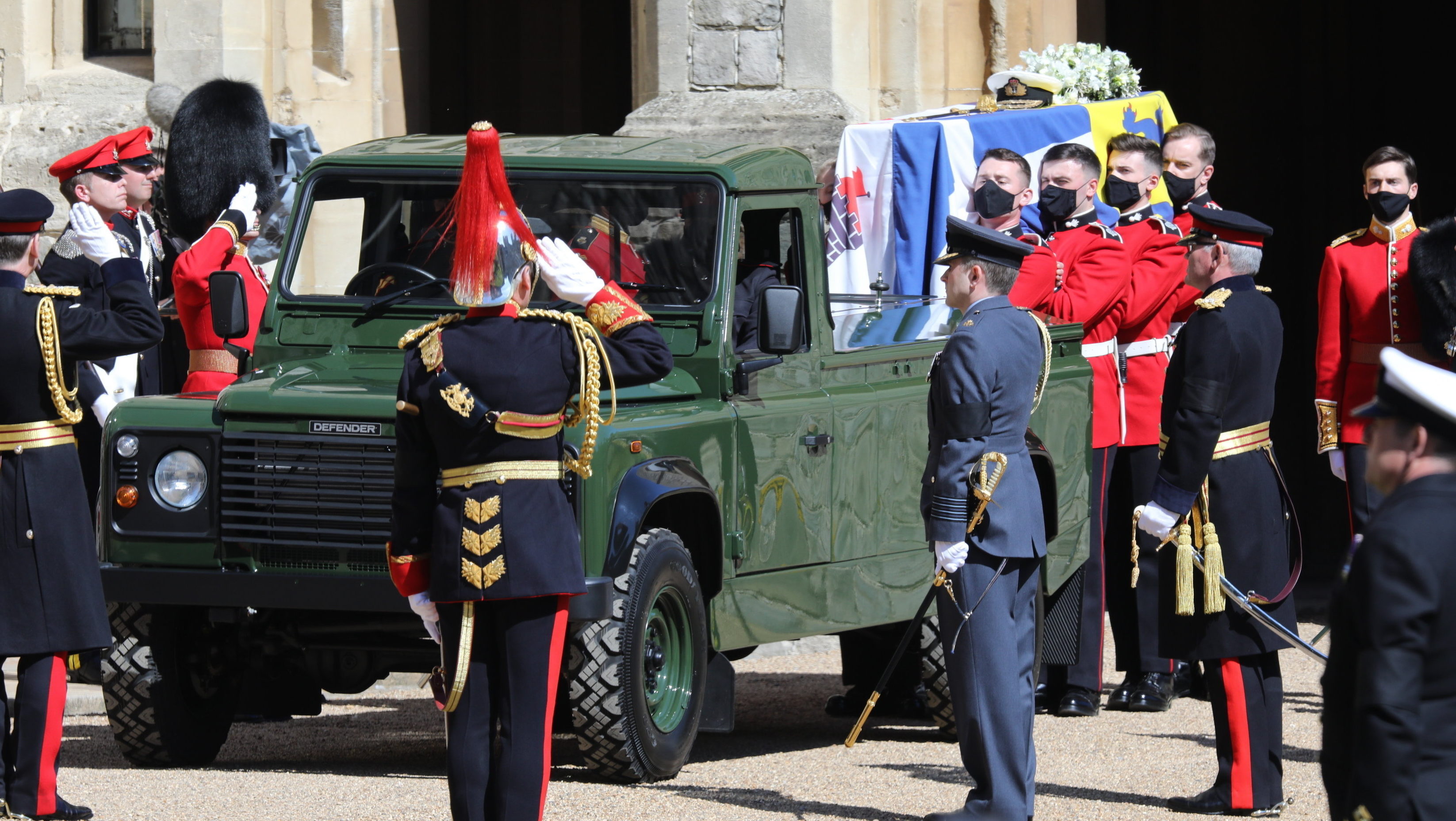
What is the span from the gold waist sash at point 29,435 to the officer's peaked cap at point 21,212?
55cm

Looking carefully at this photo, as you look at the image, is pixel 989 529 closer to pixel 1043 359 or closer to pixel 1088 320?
pixel 1043 359

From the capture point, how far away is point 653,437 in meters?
6.97

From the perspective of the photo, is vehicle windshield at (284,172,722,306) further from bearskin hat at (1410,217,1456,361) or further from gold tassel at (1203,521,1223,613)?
bearskin hat at (1410,217,1456,361)

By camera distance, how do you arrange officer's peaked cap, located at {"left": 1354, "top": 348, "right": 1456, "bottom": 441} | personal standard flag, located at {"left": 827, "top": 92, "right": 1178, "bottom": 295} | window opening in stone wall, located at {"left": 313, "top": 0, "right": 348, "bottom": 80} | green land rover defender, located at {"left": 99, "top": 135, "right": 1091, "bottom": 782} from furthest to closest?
window opening in stone wall, located at {"left": 313, "top": 0, "right": 348, "bottom": 80} → personal standard flag, located at {"left": 827, "top": 92, "right": 1178, "bottom": 295} → green land rover defender, located at {"left": 99, "top": 135, "right": 1091, "bottom": 782} → officer's peaked cap, located at {"left": 1354, "top": 348, "right": 1456, "bottom": 441}

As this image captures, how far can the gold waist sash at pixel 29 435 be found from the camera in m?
6.55

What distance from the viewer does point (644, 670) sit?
6945mm

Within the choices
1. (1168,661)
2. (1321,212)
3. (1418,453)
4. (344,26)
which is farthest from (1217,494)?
(1321,212)

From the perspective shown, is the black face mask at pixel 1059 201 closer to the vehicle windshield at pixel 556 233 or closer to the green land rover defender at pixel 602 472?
the green land rover defender at pixel 602 472

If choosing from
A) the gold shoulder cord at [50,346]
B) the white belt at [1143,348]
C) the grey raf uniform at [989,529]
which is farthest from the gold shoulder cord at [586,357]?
the white belt at [1143,348]

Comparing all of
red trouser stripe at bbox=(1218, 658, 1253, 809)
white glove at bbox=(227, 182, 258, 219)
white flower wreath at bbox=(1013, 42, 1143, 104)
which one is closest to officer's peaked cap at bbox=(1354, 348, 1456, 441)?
red trouser stripe at bbox=(1218, 658, 1253, 809)

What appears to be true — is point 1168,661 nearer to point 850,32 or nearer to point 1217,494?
point 1217,494

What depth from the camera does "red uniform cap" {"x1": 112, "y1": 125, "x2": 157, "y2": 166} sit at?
810 cm

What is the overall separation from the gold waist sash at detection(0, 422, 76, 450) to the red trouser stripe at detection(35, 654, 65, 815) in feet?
2.00

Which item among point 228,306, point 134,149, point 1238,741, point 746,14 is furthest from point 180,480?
point 746,14
